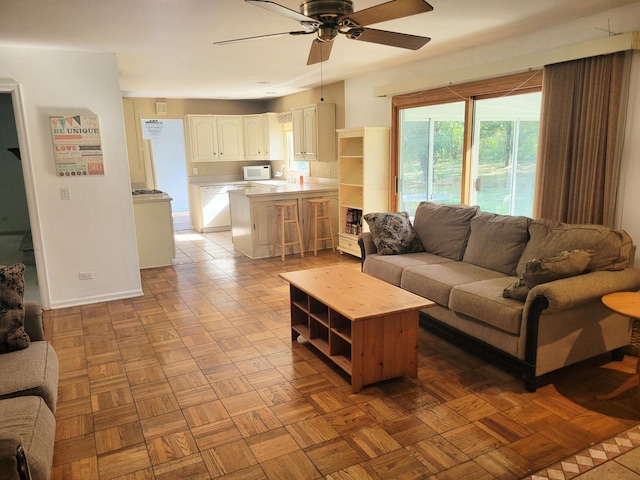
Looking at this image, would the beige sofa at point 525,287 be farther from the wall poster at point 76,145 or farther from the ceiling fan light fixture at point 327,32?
the wall poster at point 76,145

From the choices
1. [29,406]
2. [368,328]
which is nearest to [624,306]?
[368,328]

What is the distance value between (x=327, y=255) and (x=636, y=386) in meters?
4.28

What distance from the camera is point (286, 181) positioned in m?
8.80

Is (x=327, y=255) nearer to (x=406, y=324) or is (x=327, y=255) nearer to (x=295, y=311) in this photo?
(x=295, y=311)

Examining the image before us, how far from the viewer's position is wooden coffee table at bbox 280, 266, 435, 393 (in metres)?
2.82

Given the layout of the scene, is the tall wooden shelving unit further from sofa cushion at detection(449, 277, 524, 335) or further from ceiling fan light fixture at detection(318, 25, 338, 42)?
ceiling fan light fixture at detection(318, 25, 338, 42)

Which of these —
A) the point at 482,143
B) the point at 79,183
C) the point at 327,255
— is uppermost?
the point at 482,143

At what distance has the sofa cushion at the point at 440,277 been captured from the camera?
344cm

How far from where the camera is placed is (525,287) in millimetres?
2893

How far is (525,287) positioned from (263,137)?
6804 mm

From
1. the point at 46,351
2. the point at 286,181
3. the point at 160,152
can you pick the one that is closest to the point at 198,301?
the point at 46,351

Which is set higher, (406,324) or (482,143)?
(482,143)

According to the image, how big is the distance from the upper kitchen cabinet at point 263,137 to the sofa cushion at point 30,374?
673 cm

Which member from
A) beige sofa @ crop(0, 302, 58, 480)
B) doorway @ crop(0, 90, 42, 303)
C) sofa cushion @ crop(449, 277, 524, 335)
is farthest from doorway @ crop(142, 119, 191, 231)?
sofa cushion @ crop(449, 277, 524, 335)
